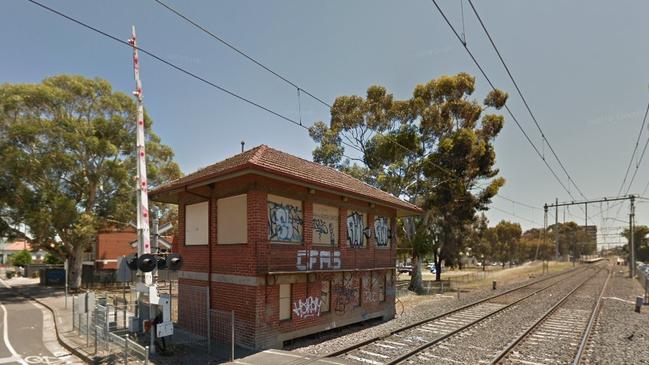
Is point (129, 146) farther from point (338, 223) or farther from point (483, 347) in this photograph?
point (483, 347)

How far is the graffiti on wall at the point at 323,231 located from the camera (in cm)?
1573

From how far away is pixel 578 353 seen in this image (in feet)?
40.9

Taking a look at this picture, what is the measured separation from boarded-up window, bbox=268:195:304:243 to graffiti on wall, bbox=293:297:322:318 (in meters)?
2.11

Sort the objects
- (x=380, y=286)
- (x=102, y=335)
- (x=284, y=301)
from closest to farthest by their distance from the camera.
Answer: (x=102, y=335)
(x=284, y=301)
(x=380, y=286)

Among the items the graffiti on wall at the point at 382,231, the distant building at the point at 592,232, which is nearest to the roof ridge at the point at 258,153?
the graffiti on wall at the point at 382,231

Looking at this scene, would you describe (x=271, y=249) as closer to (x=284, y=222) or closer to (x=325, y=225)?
(x=284, y=222)

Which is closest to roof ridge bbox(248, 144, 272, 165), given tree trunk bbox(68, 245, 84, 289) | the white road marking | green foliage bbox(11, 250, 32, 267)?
the white road marking

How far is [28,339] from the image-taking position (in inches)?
605

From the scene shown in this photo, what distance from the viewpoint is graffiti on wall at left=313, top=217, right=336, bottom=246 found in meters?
15.7

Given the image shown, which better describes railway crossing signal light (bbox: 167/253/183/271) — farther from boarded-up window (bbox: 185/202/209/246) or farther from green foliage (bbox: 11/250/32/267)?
green foliage (bbox: 11/250/32/267)

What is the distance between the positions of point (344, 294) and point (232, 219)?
554 centimetres

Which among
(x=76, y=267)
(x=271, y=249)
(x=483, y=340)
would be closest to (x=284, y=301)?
(x=271, y=249)

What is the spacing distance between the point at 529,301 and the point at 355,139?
1904cm

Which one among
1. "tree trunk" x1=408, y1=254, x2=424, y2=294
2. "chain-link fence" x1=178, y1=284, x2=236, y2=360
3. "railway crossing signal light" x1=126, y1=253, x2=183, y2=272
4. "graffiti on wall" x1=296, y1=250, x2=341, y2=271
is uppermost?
"railway crossing signal light" x1=126, y1=253, x2=183, y2=272
